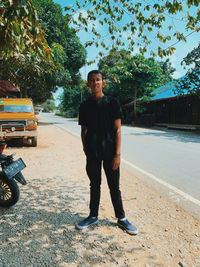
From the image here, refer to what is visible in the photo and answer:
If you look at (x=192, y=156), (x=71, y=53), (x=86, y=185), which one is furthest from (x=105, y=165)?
(x=71, y=53)

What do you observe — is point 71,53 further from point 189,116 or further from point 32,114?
point 32,114

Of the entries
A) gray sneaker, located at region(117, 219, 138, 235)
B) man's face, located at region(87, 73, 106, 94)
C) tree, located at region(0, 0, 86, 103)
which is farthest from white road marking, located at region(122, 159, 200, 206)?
tree, located at region(0, 0, 86, 103)

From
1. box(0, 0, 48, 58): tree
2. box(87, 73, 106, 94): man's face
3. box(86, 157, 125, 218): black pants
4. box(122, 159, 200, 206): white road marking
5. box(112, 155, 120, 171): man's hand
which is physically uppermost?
box(0, 0, 48, 58): tree

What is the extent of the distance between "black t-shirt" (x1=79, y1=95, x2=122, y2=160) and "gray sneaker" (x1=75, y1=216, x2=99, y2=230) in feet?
2.99

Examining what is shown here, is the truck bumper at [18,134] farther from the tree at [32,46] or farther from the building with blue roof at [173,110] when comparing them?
the building with blue roof at [173,110]

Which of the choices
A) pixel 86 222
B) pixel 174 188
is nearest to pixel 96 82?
pixel 86 222

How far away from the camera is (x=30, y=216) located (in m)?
2.97

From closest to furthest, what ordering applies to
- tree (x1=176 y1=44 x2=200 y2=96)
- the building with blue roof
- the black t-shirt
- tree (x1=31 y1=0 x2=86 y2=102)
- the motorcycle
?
the black t-shirt, the motorcycle, tree (x1=176 y1=44 x2=200 y2=96), the building with blue roof, tree (x1=31 y1=0 x2=86 y2=102)

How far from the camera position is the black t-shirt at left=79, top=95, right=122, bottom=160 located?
8.16ft

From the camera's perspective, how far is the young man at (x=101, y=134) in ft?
8.20

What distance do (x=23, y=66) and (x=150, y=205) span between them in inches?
240

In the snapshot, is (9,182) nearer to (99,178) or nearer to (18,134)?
(99,178)

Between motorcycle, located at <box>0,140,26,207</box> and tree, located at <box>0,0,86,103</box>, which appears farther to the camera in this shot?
motorcycle, located at <box>0,140,26,207</box>

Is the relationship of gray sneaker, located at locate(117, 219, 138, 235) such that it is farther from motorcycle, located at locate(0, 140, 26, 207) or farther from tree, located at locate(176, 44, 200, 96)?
tree, located at locate(176, 44, 200, 96)
